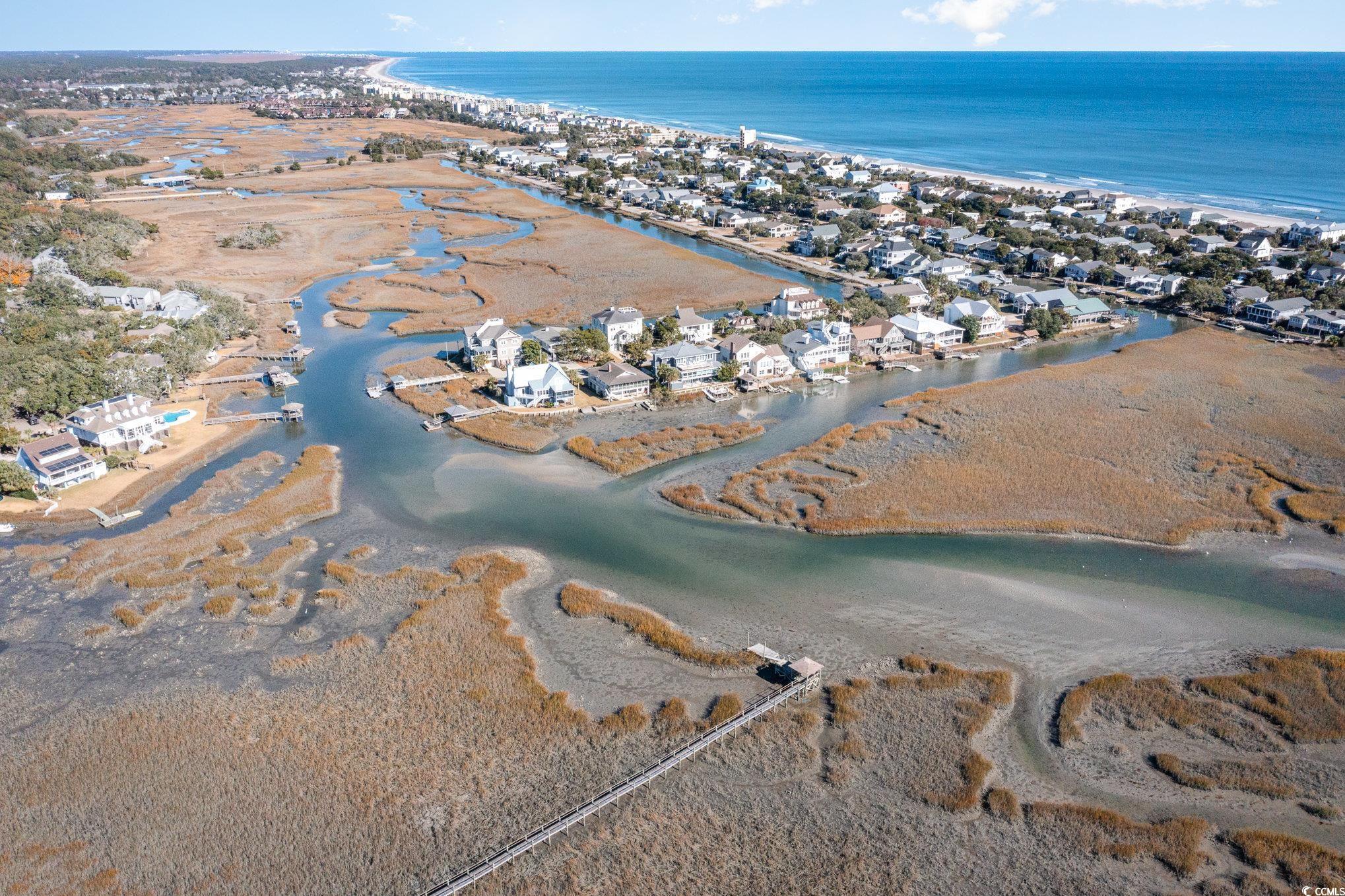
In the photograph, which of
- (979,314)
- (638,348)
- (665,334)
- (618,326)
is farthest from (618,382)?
(979,314)

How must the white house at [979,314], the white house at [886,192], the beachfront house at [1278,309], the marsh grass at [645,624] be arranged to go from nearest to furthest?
the marsh grass at [645,624], the beachfront house at [1278,309], the white house at [979,314], the white house at [886,192]

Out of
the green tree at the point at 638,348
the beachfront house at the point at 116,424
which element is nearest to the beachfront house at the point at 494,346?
the green tree at the point at 638,348

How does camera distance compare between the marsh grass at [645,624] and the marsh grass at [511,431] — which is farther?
the marsh grass at [511,431]

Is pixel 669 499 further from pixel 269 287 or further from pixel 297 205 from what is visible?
pixel 297 205

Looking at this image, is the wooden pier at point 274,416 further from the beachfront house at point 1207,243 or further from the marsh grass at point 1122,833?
the beachfront house at point 1207,243

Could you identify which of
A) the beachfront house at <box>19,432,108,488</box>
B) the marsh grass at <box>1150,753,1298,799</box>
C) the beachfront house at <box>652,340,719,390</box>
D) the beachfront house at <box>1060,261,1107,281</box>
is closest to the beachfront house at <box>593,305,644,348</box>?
the beachfront house at <box>652,340,719,390</box>

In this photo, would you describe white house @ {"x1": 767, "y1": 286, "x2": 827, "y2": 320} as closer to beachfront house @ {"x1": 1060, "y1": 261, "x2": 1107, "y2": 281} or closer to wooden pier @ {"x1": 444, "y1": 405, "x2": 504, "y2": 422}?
wooden pier @ {"x1": 444, "y1": 405, "x2": 504, "y2": 422}

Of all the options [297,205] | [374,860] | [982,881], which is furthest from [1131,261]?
[297,205]
